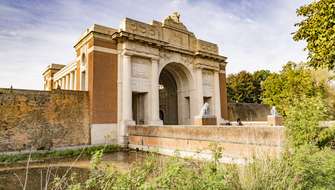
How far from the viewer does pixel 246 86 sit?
3903 centimetres

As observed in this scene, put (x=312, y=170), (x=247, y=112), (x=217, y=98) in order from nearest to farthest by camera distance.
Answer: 1. (x=312, y=170)
2. (x=217, y=98)
3. (x=247, y=112)

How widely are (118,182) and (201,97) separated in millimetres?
18369

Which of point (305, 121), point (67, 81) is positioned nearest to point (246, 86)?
point (67, 81)

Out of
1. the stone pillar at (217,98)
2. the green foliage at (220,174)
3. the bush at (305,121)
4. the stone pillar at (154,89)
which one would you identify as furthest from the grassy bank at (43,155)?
the stone pillar at (217,98)

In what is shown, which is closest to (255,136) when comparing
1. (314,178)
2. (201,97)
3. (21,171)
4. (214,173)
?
(314,178)

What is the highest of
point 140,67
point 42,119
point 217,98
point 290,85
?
point 140,67

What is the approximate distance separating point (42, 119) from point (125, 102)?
5108 millimetres

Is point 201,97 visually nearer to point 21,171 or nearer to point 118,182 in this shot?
point 21,171

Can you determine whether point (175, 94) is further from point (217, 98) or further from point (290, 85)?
point (290, 85)

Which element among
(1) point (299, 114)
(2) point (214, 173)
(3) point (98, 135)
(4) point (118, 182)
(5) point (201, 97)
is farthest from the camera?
(5) point (201, 97)

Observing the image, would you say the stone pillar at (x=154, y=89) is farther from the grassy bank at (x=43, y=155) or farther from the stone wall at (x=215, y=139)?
the grassy bank at (x=43, y=155)

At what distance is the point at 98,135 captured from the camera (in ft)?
49.4

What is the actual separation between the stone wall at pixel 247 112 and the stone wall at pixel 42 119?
17337 millimetres

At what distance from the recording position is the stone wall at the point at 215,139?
7254 mm
